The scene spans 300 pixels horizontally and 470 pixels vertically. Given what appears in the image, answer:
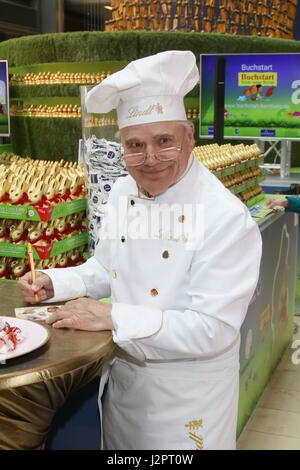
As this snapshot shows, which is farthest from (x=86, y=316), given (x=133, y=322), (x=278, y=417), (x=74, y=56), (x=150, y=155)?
(x=74, y=56)

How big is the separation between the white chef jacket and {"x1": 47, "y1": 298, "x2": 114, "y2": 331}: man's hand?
4 cm

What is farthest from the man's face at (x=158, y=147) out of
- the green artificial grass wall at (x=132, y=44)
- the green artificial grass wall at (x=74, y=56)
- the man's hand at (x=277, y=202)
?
the green artificial grass wall at (x=132, y=44)

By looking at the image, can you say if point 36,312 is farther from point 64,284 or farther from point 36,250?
point 36,250

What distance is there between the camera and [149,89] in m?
1.57

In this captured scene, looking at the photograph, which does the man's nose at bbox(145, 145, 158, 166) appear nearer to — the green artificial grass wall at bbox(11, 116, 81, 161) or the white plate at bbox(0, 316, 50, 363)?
the white plate at bbox(0, 316, 50, 363)

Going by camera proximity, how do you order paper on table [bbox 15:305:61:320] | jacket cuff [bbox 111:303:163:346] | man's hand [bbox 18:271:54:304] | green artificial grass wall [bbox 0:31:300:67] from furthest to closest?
green artificial grass wall [bbox 0:31:300:67] → man's hand [bbox 18:271:54:304] → paper on table [bbox 15:305:61:320] → jacket cuff [bbox 111:303:163:346]

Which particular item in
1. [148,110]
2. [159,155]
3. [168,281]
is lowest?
[168,281]

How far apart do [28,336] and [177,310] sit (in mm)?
387

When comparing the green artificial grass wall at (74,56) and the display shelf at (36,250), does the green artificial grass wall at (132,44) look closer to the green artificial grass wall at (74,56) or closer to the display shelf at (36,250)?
the green artificial grass wall at (74,56)

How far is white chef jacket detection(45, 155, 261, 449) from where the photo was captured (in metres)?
1.51

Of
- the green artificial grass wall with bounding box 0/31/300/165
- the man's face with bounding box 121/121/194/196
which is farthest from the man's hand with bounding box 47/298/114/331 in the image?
the green artificial grass wall with bounding box 0/31/300/165

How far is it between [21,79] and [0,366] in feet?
27.4

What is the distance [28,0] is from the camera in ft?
51.8

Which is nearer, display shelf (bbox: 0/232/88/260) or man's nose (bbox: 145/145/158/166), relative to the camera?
man's nose (bbox: 145/145/158/166)
